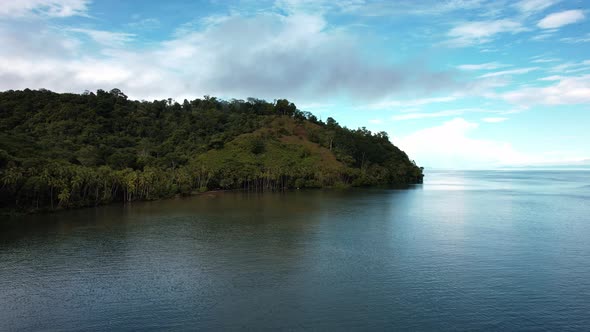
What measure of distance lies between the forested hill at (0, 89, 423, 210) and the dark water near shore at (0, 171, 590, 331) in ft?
46.0

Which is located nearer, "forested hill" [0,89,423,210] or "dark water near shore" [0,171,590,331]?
"dark water near shore" [0,171,590,331]

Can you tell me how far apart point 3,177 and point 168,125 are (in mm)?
112642

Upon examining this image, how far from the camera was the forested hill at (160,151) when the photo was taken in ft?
250

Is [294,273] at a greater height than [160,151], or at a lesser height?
lesser

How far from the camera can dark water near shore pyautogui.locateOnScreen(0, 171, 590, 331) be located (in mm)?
25891

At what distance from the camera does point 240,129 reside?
166 metres

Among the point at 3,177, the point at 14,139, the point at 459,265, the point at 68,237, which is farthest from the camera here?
the point at 14,139

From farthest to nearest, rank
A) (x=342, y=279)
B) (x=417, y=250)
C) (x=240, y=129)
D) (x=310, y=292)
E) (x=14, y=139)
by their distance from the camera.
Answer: (x=240, y=129), (x=14, y=139), (x=417, y=250), (x=342, y=279), (x=310, y=292)

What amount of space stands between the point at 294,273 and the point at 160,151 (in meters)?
120

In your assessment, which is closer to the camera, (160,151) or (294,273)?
(294,273)

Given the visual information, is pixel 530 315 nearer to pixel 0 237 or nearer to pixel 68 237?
pixel 68 237

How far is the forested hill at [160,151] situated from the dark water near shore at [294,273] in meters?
14.0

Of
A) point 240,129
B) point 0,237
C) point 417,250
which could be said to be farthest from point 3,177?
point 240,129

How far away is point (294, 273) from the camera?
3528 cm
